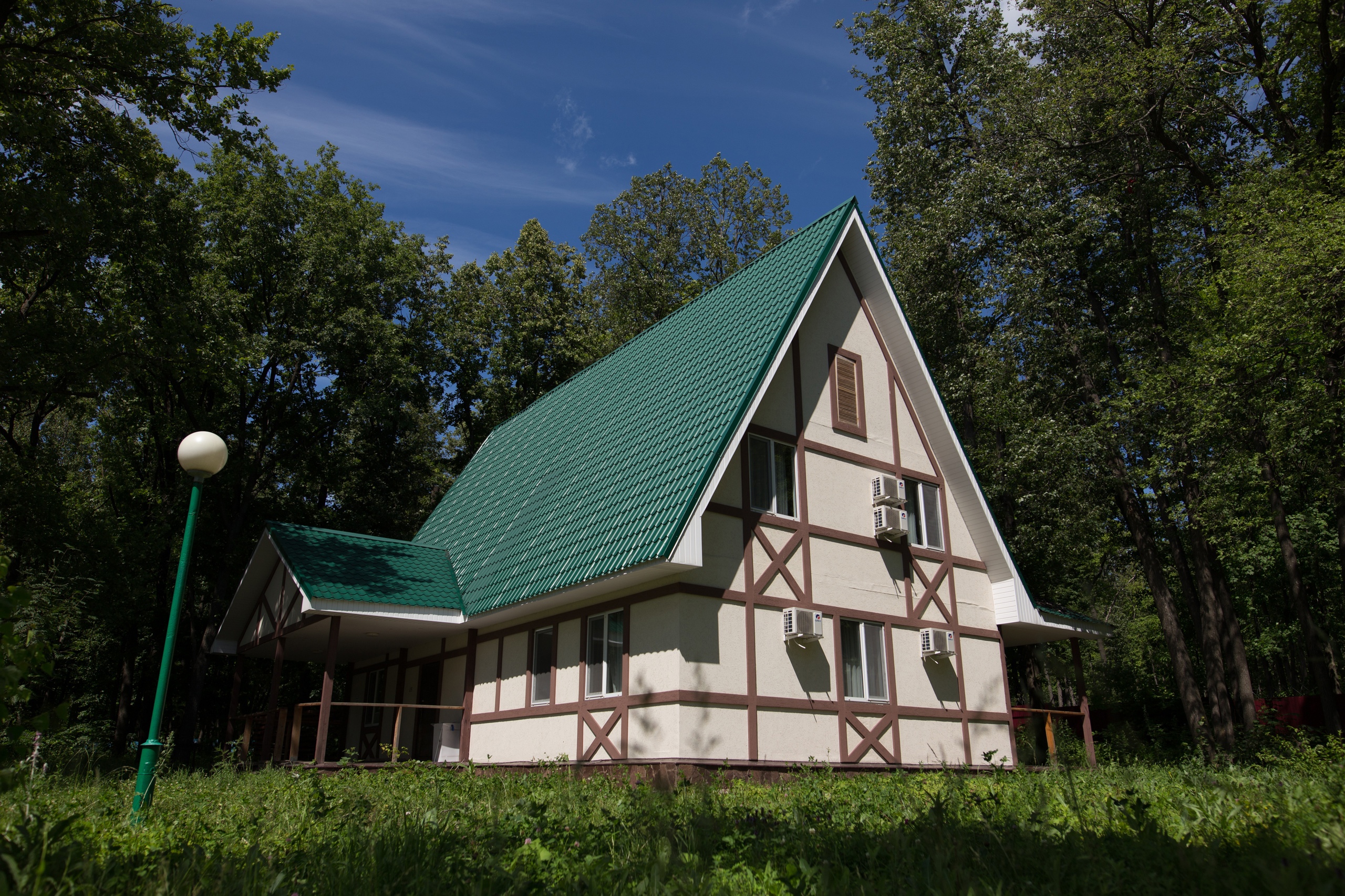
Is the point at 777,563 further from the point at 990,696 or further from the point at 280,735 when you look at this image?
the point at 280,735

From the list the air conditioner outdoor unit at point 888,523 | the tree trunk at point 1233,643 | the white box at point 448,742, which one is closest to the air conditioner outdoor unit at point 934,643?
the air conditioner outdoor unit at point 888,523

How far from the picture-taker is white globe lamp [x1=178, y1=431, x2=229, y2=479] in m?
8.90

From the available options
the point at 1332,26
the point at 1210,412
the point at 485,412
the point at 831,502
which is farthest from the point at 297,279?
the point at 1332,26

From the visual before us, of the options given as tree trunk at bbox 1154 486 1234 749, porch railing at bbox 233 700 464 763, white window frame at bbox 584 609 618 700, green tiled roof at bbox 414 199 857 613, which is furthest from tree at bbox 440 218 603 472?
tree trunk at bbox 1154 486 1234 749

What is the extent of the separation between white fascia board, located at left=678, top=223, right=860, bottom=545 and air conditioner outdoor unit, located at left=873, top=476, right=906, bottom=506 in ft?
6.17

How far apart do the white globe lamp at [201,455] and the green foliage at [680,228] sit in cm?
2926

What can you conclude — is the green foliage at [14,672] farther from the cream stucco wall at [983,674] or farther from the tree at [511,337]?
the tree at [511,337]

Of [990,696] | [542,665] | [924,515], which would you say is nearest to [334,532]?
[542,665]

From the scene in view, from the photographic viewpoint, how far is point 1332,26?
17438 mm

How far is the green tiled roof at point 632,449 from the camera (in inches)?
508

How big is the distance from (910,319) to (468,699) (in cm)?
1754

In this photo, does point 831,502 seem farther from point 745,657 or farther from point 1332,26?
point 1332,26

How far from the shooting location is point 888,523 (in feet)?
50.5

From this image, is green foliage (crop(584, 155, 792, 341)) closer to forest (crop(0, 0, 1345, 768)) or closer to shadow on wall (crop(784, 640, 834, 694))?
forest (crop(0, 0, 1345, 768))
